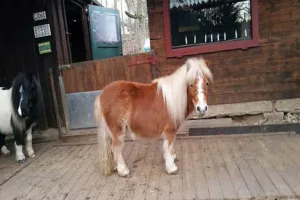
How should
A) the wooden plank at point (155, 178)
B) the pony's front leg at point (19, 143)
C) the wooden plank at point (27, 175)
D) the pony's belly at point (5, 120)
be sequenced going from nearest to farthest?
1. the wooden plank at point (155, 178)
2. the wooden plank at point (27, 175)
3. the pony's front leg at point (19, 143)
4. the pony's belly at point (5, 120)

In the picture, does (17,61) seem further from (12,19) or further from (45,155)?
(45,155)

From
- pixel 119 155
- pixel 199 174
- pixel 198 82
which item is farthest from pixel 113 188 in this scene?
pixel 198 82

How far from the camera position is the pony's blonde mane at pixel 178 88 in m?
2.71

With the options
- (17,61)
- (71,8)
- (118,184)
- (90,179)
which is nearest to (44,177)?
(90,179)

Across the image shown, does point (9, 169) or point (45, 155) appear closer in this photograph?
point (9, 169)

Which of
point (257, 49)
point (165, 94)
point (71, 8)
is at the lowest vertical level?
point (165, 94)

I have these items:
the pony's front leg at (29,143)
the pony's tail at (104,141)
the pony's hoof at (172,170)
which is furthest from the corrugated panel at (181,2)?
the pony's front leg at (29,143)

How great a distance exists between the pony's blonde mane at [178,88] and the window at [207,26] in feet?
4.77

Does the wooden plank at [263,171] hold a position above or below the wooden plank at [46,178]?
above

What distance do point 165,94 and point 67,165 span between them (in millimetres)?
1633

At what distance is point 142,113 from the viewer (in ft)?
9.58

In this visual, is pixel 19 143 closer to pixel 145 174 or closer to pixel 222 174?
pixel 145 174

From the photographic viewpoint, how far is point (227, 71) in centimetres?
423

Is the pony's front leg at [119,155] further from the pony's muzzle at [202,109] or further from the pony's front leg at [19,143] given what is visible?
the pony's front leg at [19,143]
